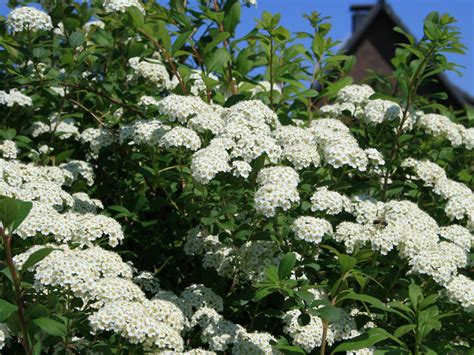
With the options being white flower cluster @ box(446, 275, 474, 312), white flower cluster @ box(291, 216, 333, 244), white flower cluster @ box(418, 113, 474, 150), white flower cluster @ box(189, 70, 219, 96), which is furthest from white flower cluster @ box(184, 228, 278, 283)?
white flower cluster @ box(418, 113, 474, 150)

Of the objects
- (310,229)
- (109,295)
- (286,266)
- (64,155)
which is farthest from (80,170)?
(286,266)

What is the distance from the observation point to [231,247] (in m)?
3.51

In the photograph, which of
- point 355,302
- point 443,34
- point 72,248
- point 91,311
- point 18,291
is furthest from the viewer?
point 443,34

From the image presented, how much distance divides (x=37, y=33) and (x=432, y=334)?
280 centimetres

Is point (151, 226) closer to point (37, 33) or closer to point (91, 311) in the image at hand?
point (91, 311)

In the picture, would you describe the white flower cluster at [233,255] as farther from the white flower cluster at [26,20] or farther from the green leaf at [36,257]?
the white flower cluster at [26,20]

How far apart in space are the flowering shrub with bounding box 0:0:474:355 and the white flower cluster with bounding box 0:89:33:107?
1 centimetres

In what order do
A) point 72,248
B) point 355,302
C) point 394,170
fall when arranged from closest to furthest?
point 72,248 → point 355,302 → point 394,170

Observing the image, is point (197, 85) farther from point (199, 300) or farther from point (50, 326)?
point (50, 326)

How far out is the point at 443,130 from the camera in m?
4.30

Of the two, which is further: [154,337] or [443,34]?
[443,34]

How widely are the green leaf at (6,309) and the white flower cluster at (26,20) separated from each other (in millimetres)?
1849

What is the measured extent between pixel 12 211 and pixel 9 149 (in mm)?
1524

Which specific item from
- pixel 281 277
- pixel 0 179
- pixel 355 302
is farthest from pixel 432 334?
pixel 0 179
